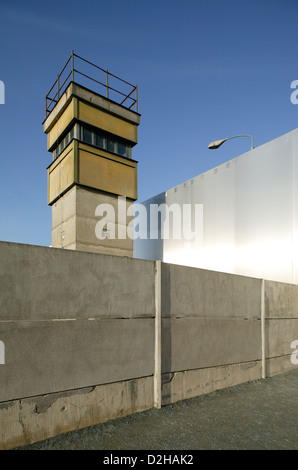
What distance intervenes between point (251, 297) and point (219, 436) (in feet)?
14.8

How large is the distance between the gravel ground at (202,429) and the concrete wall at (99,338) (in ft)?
0.70

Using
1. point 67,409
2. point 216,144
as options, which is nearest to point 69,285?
point 67,409

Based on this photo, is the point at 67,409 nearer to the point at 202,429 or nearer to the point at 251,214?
the point at 202,429

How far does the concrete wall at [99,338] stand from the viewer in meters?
4.19

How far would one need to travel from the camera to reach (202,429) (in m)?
5.06

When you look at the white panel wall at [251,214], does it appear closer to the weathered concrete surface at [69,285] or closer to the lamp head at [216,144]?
the lamp head at [216,144]

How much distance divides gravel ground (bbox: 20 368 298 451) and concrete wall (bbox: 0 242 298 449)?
0.70 feet

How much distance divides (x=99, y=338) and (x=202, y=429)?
89.4 inches

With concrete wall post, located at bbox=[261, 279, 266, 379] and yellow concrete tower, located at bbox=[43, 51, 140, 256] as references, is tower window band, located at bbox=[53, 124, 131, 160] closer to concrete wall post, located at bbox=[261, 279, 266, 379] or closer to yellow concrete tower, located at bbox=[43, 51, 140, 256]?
yellow concrete tower, located at bbox=[43, 51, 140, 256]

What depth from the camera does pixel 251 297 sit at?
8.72 meters

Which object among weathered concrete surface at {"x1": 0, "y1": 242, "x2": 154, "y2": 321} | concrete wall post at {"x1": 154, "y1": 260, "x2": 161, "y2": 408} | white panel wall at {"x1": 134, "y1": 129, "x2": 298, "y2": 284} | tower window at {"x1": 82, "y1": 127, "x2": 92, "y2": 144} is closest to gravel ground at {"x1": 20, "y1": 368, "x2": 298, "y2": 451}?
concrete wall post at {"x1": 154, "y1": 260, "x2": 161, "y2": 408}

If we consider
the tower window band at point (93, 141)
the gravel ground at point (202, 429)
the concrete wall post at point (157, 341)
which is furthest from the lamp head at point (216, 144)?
the gravel ground at point (202, 429)
